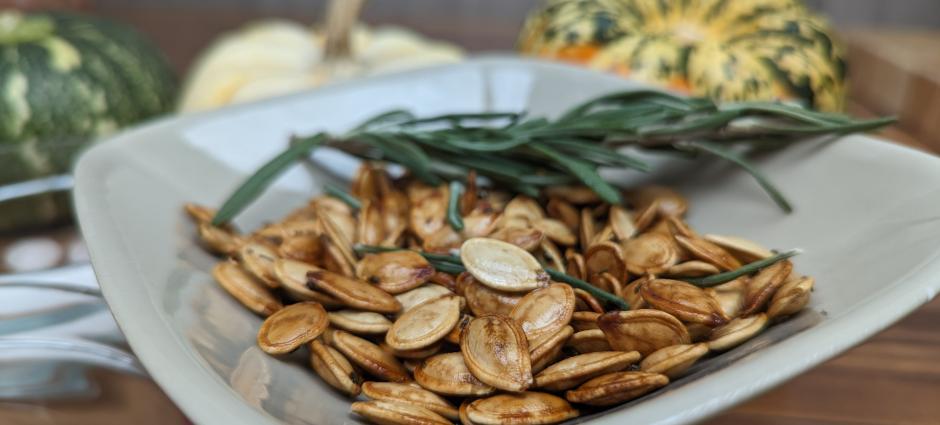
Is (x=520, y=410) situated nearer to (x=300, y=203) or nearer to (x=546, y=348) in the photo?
(x=546, y=348)

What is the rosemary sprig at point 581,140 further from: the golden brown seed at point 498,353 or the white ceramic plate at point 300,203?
the golden brown seed at point 498,353

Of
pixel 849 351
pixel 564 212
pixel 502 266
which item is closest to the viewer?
pixel 849 351

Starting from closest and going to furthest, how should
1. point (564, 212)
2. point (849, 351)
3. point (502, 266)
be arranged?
point (849, 351)
point (502, 266)
point (564, 212)

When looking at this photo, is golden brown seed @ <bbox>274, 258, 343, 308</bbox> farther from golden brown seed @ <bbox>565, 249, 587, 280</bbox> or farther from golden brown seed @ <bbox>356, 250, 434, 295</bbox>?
golden brown seed @ <bbox>565, 249, 587, 280</bbox>

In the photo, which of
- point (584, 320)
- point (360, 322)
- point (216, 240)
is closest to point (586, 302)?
point (584, 320)

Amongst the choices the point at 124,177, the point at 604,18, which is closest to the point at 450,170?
the point at 124,177

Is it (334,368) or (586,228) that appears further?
(586,228)
